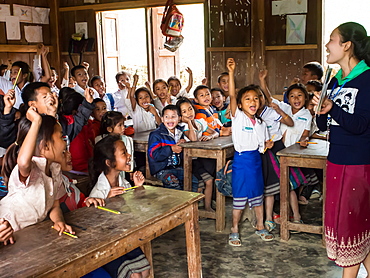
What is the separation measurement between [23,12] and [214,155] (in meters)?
5.34

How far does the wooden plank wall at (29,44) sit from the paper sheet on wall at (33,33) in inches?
2.7

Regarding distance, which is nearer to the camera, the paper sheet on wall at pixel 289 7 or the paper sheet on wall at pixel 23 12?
the paper sheet on wall at pixel 289 7

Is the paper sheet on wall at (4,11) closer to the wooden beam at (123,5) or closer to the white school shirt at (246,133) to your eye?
the wooden beam at (123,5)

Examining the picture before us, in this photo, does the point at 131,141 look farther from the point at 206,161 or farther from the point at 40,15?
the point at 40,15

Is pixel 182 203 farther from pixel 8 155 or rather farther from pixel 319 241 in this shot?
pixel 319 241

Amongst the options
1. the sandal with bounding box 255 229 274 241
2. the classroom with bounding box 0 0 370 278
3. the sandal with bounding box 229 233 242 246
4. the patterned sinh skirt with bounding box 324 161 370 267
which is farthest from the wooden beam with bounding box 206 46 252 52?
the patterned sinh skirt with bounding box 324 161 370 267

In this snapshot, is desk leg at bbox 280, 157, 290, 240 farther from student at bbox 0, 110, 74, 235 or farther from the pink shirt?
the pink shirt

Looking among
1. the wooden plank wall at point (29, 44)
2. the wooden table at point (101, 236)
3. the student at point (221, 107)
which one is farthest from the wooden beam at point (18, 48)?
the wooden table at point (101, 236)

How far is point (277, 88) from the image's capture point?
673 cm

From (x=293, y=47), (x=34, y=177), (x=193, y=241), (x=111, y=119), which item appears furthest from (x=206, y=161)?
(x=293, y=47)

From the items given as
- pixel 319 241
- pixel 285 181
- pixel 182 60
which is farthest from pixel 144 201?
pixel 182 60

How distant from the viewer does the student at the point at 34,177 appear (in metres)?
1.94

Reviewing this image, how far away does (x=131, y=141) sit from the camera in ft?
13.5

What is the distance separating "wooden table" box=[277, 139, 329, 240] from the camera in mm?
3455
